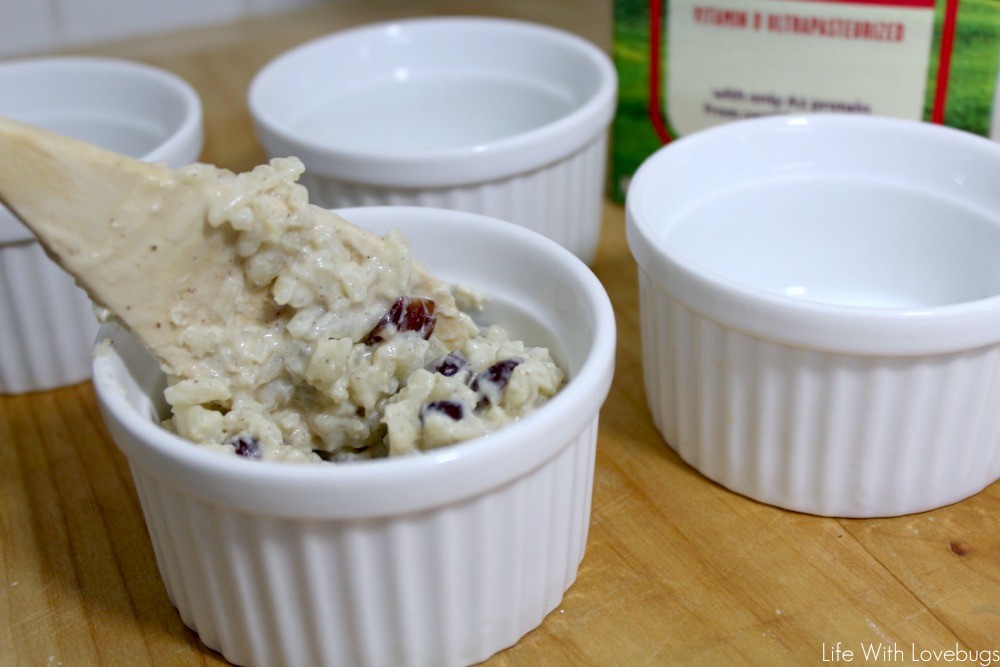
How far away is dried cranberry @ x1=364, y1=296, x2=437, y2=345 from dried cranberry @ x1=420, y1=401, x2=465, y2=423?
3.5 inches

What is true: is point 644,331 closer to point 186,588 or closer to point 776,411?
point 776,411

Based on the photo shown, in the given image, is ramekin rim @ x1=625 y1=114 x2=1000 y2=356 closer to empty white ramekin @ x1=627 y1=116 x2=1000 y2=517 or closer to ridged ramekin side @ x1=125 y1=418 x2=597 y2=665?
empty white ramekin @ x1=627 y1=116 x2=1000 y2=517

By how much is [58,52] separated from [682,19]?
104 cm

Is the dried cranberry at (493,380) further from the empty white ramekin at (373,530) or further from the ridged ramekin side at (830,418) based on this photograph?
the ridged ramekin side at (830,418)

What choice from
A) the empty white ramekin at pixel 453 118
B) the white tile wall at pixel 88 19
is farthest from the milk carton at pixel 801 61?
the white tile wall at pixel 88 19

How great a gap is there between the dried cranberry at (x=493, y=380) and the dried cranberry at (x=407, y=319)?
0.07 meters

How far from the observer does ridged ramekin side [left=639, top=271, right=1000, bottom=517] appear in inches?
34.6

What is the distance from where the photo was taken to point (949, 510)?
3.11ft

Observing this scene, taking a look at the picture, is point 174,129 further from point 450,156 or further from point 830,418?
point 830,418

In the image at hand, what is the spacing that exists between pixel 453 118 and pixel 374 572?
809 mm

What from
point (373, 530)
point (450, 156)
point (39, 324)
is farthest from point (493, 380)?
point (39, 324)

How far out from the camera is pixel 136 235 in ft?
2.54

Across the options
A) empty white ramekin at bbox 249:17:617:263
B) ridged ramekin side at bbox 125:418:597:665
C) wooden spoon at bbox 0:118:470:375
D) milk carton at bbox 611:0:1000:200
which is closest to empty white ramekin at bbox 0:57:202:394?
empty white ramekin at bbox 249:17:617:263

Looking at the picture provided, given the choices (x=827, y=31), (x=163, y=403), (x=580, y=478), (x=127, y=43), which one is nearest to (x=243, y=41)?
(x=127, y=43)
